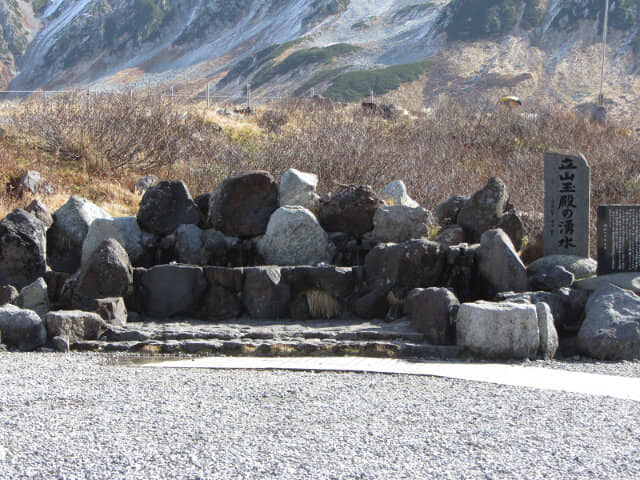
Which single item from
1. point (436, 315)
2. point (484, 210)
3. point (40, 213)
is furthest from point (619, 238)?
point (40, 213)

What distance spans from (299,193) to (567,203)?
3.38 meters

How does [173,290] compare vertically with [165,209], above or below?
below

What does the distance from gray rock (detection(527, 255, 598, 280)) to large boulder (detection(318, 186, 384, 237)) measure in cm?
208

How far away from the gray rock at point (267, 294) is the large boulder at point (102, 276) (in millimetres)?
1415

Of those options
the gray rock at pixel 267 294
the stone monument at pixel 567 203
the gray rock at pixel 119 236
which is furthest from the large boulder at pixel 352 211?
the gray rock at pixel 119 236

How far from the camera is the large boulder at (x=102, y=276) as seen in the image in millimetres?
7414

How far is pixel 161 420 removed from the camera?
4043 mm

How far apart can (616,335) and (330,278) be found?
295 centimetres

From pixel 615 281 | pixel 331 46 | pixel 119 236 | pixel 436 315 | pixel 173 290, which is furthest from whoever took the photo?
pixel 331 46

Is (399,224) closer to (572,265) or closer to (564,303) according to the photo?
(572,265)

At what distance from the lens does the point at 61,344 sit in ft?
21.0

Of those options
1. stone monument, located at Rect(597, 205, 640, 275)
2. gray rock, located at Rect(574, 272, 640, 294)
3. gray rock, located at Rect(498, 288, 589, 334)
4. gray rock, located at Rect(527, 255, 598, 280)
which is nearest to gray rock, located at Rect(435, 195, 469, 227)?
gray rock, located at Rect(527, 255, 598, 280)

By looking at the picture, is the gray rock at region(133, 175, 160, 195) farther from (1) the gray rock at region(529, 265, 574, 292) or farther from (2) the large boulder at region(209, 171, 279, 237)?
(1) the gray rock at region(529, 265, 574, 292)

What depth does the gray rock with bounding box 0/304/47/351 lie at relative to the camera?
6.45m
